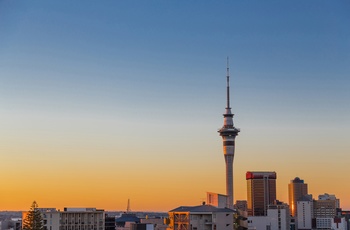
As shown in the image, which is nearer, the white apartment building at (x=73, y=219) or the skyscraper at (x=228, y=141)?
the white apartment building at (x=73, y=219)

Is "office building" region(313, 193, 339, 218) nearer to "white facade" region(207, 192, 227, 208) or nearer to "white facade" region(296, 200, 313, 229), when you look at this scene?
"white facade" region(296, 200, 313, 229)

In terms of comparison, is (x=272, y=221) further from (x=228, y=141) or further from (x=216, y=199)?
(x=216, y=199)

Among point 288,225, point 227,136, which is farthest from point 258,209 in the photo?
point 288,225

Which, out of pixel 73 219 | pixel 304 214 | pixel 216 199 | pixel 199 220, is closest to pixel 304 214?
pixel 304 214

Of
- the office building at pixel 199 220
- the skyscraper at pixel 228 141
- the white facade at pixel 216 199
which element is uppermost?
the skyscraper at pixel 228 141

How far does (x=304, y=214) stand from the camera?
136m

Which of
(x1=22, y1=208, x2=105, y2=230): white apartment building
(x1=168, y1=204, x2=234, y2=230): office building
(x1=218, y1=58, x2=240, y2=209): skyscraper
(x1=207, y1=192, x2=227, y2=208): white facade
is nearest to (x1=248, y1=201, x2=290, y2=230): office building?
(x1=218, y1=58, x2=240, y2=209): skyscraper

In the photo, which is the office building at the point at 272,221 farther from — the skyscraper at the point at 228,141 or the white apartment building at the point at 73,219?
the white apartment building at the point at 73,219

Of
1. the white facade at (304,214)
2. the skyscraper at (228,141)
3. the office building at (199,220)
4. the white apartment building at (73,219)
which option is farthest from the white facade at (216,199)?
the white facade at (304,214)

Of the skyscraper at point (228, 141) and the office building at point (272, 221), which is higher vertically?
the skyscraper at point (228, 141)

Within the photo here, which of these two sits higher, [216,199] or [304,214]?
[304,214]

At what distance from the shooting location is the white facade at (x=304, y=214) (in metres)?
128

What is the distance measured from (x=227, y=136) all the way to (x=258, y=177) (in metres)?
34.9

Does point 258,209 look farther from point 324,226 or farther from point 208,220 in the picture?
point 208,220
